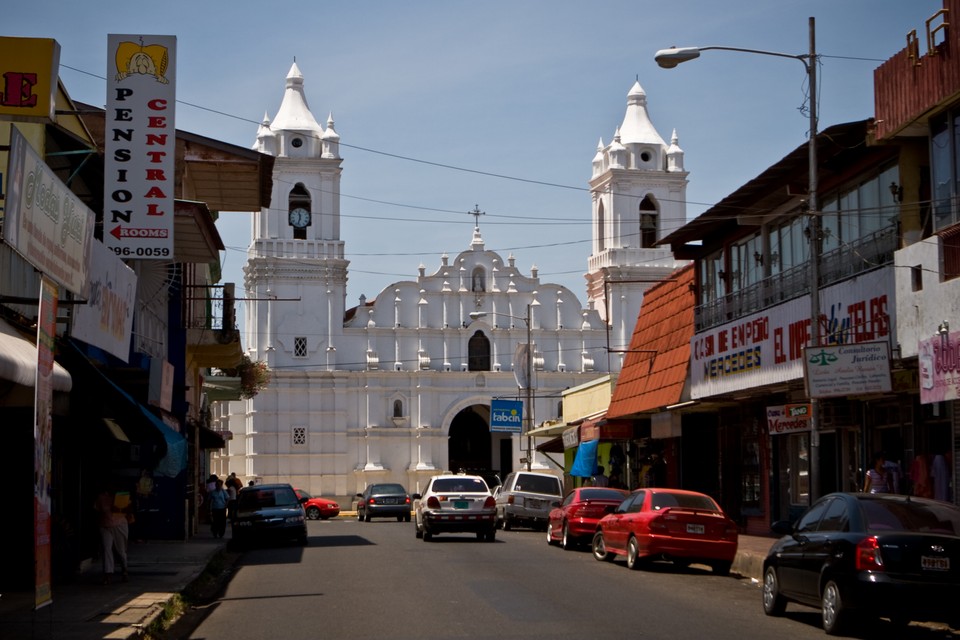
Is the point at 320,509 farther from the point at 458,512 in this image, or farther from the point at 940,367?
the point at 940,367

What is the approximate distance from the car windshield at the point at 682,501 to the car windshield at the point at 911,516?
7696mm

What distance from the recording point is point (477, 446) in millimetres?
81938

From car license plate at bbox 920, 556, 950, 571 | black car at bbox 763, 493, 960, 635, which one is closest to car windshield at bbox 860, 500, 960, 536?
→ black car at bbox 763, 493, 960, 635

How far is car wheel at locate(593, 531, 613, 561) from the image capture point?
24.2 meters

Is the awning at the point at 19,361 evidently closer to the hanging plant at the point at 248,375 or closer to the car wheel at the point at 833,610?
the car wheel at the point at 833,610

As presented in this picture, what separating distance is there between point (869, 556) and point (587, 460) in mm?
28816

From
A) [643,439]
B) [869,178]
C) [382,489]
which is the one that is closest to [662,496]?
[869,178]

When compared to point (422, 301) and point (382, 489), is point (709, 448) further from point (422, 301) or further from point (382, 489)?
point (422, 301)

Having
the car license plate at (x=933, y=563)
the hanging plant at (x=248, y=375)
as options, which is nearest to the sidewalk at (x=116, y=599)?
the car license plate at (x=933, y=563)

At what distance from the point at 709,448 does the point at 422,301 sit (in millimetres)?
44493

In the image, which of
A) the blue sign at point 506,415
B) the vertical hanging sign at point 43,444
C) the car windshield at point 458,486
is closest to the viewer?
the vertical hanging sign at point 43,444

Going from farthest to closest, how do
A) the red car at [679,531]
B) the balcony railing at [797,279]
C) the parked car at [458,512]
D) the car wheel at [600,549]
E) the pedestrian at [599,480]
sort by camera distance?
1. the pedestrian at [599,480]
2. the parked car at [458,512]
3. the car wheel at [600,549]
4. the balcony railing at [797,279]
5. the red car at [679,531]

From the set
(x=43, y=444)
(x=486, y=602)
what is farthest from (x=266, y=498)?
(x=43, y=444)

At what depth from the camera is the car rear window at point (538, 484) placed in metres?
37.3
